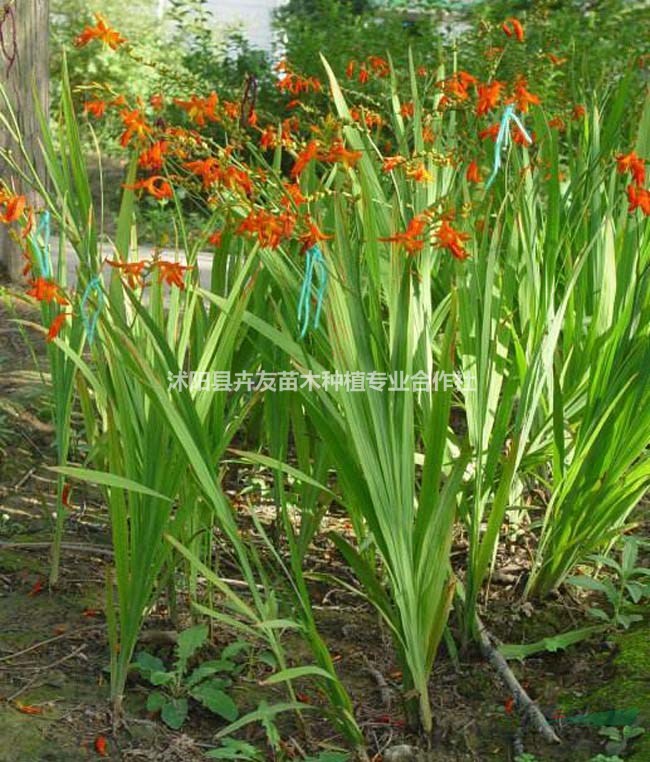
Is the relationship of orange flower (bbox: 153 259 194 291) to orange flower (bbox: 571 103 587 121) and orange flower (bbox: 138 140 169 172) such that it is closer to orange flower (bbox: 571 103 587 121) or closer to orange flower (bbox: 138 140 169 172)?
orange flower (bbox: 138 140 169 172)

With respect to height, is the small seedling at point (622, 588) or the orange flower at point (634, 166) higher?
the orange flower at point (634, 166)

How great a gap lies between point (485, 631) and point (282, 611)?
Result: 1.32 ft

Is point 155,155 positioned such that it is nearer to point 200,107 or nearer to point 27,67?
point 200,107

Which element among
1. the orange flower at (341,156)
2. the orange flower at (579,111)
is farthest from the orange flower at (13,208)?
the orange flower at (579,111)

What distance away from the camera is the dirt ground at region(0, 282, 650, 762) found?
197 centimetres

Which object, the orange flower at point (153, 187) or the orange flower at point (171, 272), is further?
the orange flower at point (153, 187)

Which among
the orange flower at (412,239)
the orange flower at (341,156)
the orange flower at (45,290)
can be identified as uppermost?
the orange flower at (341,156)

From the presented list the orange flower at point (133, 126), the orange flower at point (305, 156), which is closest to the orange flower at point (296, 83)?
the orange flower at point (133, 126)

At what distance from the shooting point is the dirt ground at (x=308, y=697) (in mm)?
1967

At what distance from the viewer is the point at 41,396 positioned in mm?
3393

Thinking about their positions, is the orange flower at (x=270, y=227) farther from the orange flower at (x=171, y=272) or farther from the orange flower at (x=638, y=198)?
the orange flower at (x=638, y=198)

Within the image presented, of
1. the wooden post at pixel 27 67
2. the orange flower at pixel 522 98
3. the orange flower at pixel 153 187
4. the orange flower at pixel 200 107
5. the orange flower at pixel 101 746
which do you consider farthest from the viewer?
the wooden post at pixel 27 67

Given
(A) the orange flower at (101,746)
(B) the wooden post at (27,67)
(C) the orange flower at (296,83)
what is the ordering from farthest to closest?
(B) the wooden post at (27,67) < (C) the orange flower at (296,83) < (A) the orange flower at (101,746)

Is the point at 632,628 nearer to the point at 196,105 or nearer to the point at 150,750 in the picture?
the point at 150,750
